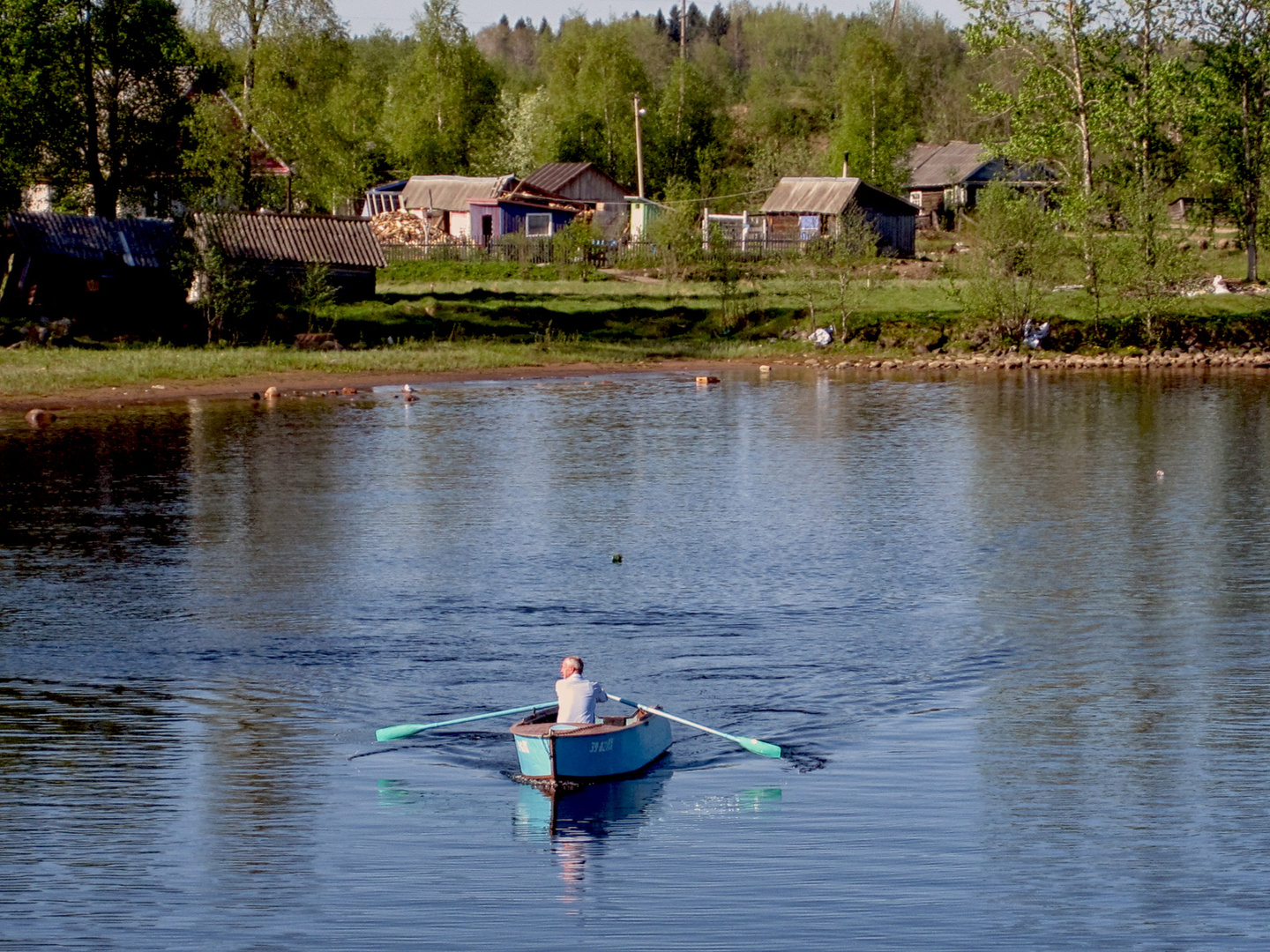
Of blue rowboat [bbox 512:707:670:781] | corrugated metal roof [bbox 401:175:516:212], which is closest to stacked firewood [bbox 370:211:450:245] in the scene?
corrugated metal roof [bbox 401:175:516:212]

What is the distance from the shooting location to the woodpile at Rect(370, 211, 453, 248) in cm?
9444

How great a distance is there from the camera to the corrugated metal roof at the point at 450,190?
309 ft

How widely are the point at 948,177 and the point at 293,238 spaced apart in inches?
2331

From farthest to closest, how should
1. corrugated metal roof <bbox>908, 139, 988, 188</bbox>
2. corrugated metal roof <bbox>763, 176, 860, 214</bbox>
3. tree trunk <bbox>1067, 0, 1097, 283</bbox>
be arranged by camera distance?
1. corrugated metal roof <bbox>908, 139, 988, 188</bbox>
2. corrugated metal roof <bbox>763, 176, 860, 214</bbox>
3. tree trunk <bbox>1067, 0, 1097, 283</bbox>

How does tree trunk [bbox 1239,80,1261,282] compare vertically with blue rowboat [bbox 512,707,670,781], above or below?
above

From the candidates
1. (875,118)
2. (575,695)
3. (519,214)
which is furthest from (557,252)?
(575,695)

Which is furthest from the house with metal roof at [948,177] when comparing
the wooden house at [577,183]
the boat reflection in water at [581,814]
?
the boat reflection in water at [581,814]

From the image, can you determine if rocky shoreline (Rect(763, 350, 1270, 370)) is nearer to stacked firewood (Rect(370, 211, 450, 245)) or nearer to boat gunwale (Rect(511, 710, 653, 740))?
stacked firewood (Rect(370, 211, 450, 245))

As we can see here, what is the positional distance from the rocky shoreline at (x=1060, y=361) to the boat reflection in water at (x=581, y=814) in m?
44.4

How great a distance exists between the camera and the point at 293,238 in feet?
191

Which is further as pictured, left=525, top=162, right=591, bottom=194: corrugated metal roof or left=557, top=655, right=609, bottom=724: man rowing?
left=525, top=162, right=591, bottom=194: corrugated metal roof

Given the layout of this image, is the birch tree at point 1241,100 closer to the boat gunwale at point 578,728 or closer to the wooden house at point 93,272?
the wooden house at point 93,272

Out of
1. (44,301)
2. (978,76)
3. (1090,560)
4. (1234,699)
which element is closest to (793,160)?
(978,76)

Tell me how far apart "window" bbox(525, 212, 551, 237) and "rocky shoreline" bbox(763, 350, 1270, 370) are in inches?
1499
